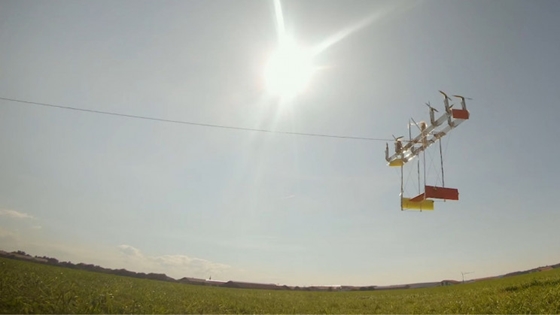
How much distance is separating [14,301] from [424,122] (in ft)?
53.5

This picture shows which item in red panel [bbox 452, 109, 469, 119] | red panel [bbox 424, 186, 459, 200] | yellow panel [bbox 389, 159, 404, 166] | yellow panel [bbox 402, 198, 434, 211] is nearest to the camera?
red panel [bbox 452, 109, 469, 119]

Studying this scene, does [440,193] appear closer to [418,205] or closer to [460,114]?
[418,205]

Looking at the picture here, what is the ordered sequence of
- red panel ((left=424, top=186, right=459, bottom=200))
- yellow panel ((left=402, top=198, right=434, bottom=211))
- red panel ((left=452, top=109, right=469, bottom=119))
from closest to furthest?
1. red panel ((left=452, top=109, right=469, bottom=119))
2. red panel ((left=424, top=186, right=459, bottom=200))
3. yellow panel ((left=402, top=198, right=434, bottom=211))

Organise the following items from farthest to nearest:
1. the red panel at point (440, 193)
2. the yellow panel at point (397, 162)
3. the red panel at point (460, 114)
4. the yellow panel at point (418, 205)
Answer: the yellow panel at point (397, 162), the yellow panel at point (418, 205), the red panel at point (440, 193), the red panel at point (460, 114)

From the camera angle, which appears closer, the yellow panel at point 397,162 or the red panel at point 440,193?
the red panel at point 440,193

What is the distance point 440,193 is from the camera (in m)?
13.1

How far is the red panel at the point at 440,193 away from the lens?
13.0m

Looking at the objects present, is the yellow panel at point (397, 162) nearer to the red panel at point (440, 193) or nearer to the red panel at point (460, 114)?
the red panel at point (440, 193)

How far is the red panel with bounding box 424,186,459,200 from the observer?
13.0m

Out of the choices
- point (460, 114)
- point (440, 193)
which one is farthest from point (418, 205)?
point (460, 114)

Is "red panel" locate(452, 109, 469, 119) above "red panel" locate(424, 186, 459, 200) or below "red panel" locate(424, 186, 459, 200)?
above

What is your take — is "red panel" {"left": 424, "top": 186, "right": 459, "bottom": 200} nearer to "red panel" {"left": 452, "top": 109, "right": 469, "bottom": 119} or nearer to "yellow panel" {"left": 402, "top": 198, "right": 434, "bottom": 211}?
"yellow panel" {"left": 402, "top": 198, "right": 434, "bottom": 211}

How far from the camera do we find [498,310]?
10047 mm

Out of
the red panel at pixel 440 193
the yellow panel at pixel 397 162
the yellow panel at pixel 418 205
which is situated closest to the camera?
the red panel at pixel 440 193
